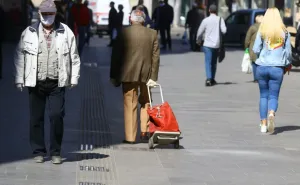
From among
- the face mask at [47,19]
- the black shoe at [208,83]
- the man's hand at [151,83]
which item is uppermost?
the face mask at [47,19]

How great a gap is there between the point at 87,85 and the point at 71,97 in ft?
9.06

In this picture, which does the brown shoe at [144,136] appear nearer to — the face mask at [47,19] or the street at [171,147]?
the street at [171,147]

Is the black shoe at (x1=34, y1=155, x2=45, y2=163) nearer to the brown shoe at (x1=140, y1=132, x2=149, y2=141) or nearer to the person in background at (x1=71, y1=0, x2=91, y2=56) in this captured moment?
the brown shoe at (x1=140, y1=132, x2=149, y2=141)

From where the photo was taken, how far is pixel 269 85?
13.7 meters

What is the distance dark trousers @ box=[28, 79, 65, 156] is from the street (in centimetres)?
20

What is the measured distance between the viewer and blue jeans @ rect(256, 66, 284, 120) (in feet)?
44.4

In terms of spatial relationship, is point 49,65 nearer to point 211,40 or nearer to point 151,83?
point 151,83

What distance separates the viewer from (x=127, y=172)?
404 inches

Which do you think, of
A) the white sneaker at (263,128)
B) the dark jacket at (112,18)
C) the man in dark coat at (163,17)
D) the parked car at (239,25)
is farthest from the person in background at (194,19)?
the white sneaker at (263,128)

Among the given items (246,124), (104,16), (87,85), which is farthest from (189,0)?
(246,124)

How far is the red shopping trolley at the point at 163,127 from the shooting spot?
11836mm

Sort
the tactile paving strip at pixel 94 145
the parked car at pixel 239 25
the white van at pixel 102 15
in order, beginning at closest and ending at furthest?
the tactile paving strip at pixel 94 145, the parked car at pixel 239 25, the white van at pixel 102 15

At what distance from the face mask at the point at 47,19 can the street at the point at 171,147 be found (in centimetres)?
143

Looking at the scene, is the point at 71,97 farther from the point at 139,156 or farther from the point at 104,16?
the point at 104,16
